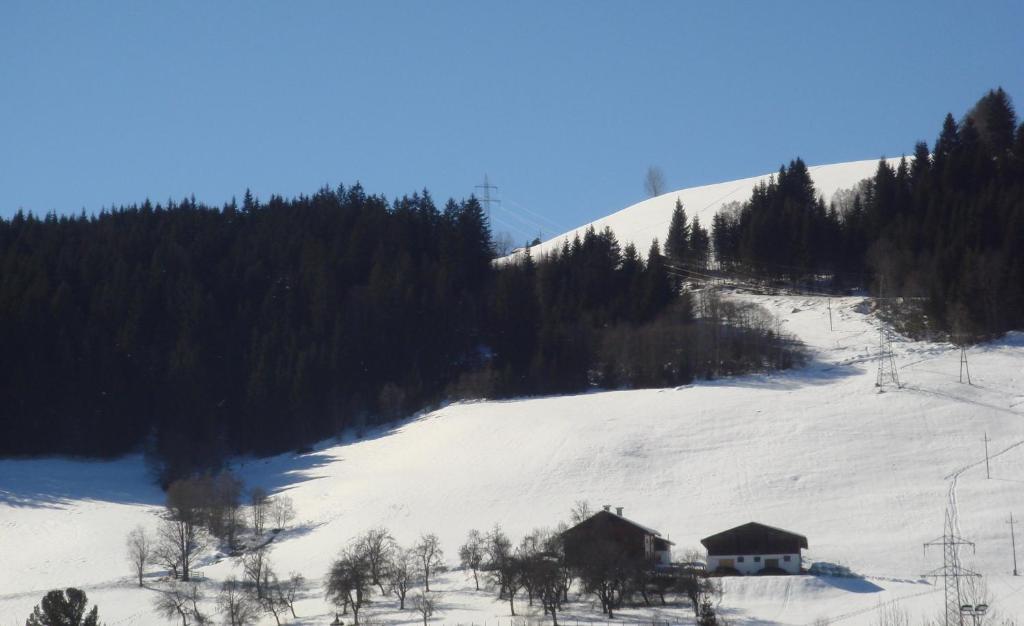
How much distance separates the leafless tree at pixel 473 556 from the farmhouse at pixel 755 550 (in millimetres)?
8826

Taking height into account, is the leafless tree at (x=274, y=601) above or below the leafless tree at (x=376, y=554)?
below

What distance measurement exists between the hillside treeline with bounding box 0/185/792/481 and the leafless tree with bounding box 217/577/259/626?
28.4 meters

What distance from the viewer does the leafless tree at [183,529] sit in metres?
51.2

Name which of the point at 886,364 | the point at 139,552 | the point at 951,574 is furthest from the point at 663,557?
the point at 886,364

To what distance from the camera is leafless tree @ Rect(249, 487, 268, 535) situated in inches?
2263

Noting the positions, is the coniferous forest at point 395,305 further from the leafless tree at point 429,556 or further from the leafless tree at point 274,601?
the leafless tree at point 274,601

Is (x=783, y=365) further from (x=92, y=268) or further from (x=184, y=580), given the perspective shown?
(x=92, y=268)

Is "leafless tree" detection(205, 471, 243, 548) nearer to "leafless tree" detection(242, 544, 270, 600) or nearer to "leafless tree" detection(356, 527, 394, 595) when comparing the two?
"leafless tree" detection(242, 544, 270, 600)

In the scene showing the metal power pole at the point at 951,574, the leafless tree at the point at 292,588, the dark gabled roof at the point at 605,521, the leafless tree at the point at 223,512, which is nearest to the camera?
the metal power pole at the point at 951,574

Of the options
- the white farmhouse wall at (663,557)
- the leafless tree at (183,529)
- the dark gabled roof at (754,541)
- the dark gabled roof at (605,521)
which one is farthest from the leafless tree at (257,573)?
the dark gabled roof at (754,541)

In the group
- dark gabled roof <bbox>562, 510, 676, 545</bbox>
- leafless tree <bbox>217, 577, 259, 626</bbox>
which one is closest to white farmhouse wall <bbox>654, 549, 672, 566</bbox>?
dark gabled roof <bbox>562, 510, 676, 545</bbox>

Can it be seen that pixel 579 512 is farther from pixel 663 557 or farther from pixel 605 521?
pixel 663 557

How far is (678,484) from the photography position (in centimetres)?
5672

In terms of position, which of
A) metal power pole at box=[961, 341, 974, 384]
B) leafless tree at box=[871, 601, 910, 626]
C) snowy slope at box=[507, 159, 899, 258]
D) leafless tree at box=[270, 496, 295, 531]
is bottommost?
leafless tree at box=[871, 601, 910, 626]
